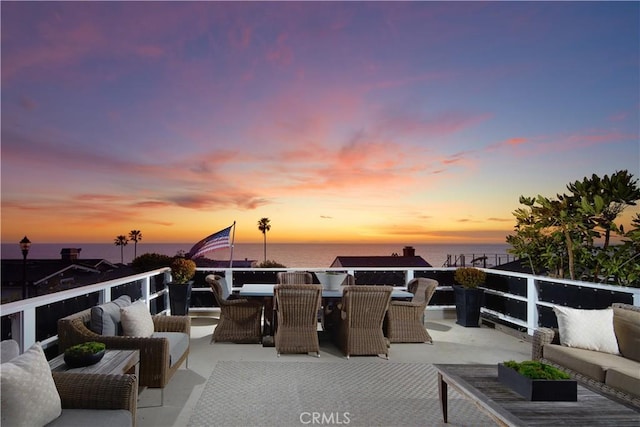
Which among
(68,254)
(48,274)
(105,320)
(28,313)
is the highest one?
(28,313)

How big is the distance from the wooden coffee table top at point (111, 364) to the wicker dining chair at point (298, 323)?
2143mm

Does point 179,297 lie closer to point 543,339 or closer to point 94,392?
point 94,392

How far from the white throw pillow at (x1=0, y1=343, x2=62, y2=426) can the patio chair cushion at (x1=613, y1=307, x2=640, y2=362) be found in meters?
4.11

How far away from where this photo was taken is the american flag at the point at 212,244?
8.68 metres

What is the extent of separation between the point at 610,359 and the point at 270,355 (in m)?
3.43

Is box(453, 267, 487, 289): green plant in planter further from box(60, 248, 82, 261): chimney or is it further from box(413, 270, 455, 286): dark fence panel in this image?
box(60, 248, 82, 261): chimney

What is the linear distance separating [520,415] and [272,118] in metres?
7.09

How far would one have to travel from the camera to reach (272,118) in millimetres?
8539

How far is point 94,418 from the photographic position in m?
2.32

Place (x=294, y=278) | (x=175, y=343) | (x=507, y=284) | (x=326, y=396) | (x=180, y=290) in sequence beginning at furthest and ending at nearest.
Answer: (x=294, y=278)
(x=180, y=290)
(x=507, y=284)
(x=175, y=343)
(x=326, y=396)

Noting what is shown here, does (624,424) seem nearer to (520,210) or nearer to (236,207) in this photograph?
(520,210)

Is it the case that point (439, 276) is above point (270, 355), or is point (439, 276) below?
above

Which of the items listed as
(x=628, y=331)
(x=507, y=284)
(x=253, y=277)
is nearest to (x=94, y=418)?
(x=628, y=331)

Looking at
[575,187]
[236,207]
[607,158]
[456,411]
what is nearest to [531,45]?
[575,187]
